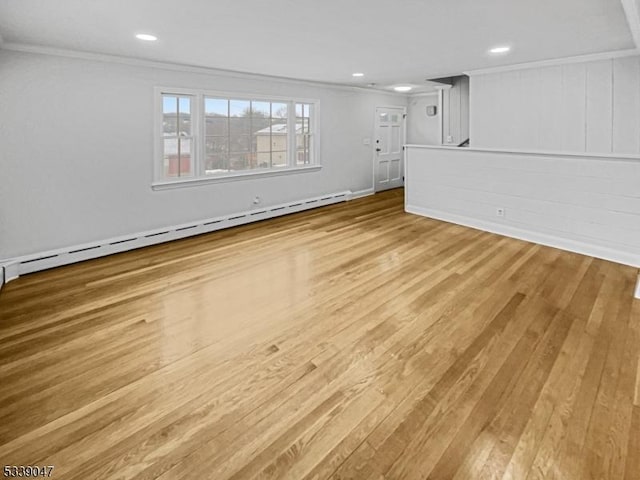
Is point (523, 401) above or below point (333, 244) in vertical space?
below

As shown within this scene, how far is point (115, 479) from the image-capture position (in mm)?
1539

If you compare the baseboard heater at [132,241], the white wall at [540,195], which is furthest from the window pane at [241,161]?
the white wall at [540,195]

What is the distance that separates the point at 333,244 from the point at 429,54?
8.75 ft

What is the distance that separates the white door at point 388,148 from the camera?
856 centimetres

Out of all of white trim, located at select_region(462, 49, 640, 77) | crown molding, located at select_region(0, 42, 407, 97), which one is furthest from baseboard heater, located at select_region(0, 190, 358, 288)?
white trim, located at select_region(462, 49, 640, 77)

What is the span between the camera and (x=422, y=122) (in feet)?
30.1

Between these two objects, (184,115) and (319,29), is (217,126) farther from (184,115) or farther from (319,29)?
(319,29)

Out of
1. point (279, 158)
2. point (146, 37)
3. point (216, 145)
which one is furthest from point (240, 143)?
point (146, 37)

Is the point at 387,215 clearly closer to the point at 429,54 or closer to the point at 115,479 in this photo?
the point at 429,54

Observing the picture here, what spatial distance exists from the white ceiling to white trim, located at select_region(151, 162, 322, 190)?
154cm

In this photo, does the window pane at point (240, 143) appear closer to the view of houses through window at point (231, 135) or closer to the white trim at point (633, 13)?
the view of houses through window at point (231, 135)

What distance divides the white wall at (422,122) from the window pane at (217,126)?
17.8ft

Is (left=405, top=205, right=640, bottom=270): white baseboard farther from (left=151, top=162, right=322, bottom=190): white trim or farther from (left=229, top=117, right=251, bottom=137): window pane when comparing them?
(left=229, top=117, right=251, bottom=137): window pane

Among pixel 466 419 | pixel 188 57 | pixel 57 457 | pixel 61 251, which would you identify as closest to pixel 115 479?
pixel 57 457
